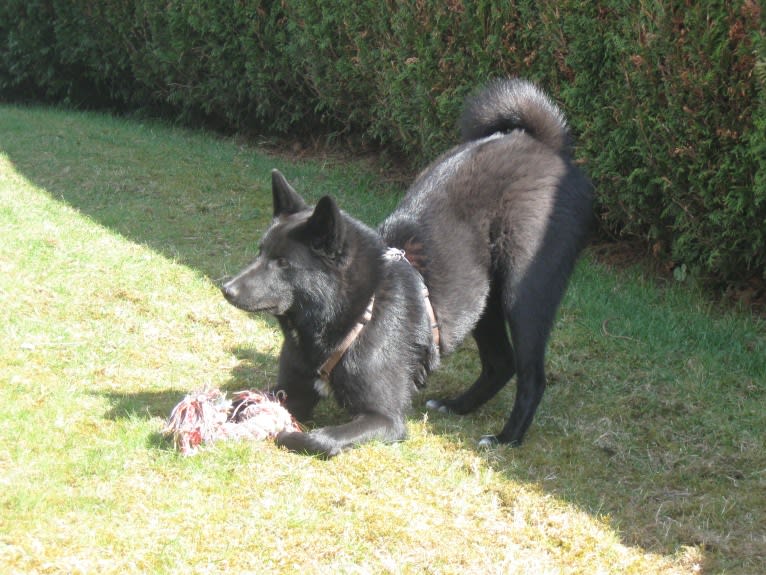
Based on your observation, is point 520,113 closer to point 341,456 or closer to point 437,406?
point 437,406

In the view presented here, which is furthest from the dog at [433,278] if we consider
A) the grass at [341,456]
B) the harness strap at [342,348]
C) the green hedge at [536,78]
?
the green hedge at [536,78]

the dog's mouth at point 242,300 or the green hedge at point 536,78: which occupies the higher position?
the green hedge at point 536,78

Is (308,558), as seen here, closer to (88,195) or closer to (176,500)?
(176,500)

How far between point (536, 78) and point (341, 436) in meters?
3.14

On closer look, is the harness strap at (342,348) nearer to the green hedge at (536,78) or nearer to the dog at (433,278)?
the dog at (433,278)

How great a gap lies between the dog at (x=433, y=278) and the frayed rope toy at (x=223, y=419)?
10cm

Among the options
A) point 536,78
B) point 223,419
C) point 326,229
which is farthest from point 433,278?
point 536,78

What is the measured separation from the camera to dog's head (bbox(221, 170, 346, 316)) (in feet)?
11.6

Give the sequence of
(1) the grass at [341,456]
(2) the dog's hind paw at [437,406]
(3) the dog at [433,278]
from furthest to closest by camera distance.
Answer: (2) the dog's hind paw at [437,406] → (3) the dog at [433,278] → (1) the grass at [341,456]

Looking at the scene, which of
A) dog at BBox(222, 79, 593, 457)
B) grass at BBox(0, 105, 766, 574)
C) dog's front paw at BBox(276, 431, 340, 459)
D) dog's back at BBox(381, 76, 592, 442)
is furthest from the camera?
dog's back at BBox(381, 76, 592, 442)

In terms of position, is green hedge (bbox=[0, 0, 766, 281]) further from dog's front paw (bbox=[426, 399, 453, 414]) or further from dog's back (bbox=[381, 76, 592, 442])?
dog's front paw (bbox=[426, 399, 453, 414])

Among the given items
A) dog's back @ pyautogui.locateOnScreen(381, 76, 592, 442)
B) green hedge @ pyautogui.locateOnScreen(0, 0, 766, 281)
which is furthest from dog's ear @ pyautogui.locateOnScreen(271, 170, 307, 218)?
green hedge @ pyautogui.locateOnScreen(0, 0, 766, 281)

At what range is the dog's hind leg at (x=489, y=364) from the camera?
420 centimetres

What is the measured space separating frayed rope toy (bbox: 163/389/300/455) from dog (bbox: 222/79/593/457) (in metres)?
0.10
